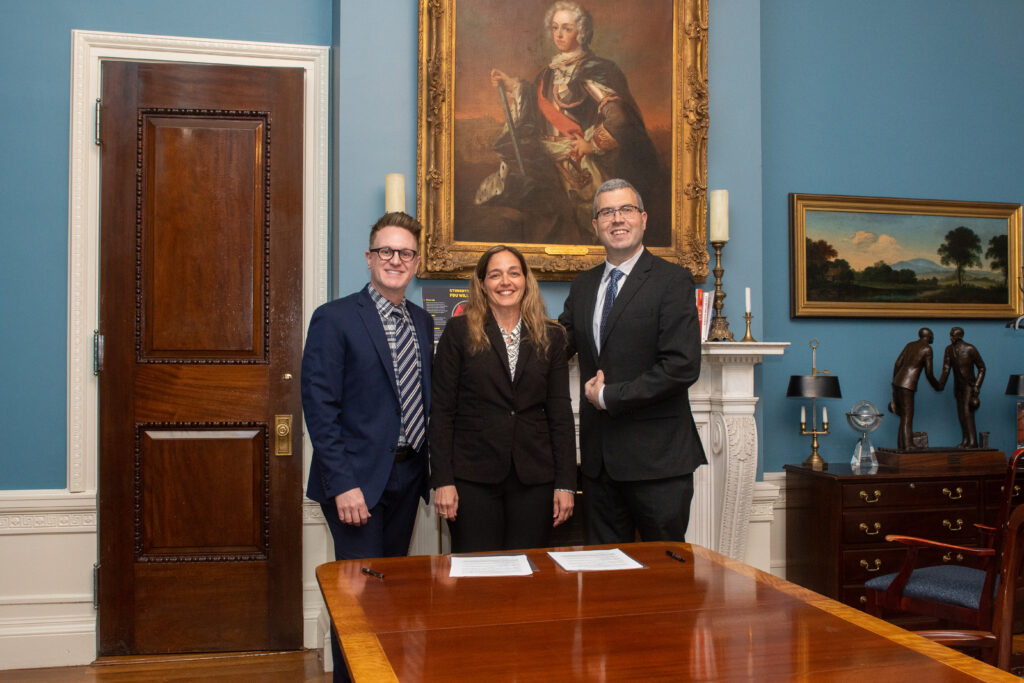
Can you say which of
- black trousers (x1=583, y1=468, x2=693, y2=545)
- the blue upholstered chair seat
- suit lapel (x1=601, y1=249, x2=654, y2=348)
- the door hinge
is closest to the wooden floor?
the door hinge

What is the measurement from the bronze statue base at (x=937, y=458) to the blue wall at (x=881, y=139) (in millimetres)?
334

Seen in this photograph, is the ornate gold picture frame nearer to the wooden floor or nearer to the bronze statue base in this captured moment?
the bronze statue base

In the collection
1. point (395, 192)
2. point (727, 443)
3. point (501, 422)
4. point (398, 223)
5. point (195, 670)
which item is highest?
point (395, 192)

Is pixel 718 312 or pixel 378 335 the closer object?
pixel 378 335

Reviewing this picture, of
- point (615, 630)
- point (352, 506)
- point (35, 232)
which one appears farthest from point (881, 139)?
Result: point (35, 232)

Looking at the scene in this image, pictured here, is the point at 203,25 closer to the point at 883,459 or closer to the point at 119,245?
the point at 119,245

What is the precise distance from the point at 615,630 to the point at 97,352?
9.33 ft

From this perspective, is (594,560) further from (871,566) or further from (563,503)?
(871,566)

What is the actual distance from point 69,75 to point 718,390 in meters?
3.06

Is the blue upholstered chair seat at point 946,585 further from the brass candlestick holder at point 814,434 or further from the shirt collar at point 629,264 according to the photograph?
the shirt collar at point 629,264

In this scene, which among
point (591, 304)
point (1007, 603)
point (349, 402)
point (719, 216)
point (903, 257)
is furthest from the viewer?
point (903, 257)

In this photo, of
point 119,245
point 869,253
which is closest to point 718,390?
point 869,253

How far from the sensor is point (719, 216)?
11.7 ft

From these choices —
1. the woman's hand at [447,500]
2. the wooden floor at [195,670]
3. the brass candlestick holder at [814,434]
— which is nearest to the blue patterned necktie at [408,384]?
the woman's hand at [447,500]
